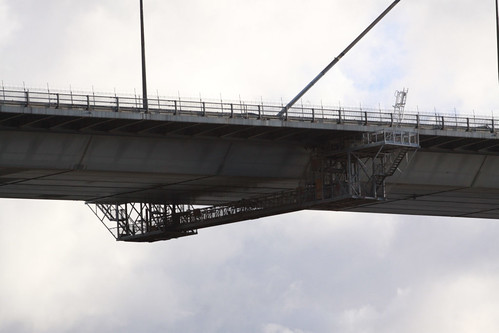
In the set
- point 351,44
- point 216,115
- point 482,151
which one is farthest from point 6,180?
point 482,151

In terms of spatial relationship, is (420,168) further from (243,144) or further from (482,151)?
(243,144)

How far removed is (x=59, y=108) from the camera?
94.4m

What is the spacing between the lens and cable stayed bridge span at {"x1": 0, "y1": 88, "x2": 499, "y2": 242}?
9681 centimetres

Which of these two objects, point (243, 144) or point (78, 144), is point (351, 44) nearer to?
point (243, 144)

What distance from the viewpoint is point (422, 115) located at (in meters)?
108

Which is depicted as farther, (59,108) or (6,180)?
(6,180)

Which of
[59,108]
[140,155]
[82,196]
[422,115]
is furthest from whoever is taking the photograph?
[82,196]

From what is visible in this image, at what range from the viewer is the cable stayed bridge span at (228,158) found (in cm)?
9681

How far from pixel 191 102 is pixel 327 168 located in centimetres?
1139

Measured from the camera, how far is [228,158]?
103688 millimetres

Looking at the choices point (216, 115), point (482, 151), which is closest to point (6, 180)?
point (216, 115)

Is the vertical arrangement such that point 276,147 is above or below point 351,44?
below

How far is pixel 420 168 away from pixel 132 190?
20.0 m

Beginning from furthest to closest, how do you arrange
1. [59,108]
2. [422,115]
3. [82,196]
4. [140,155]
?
[82,196]
[422,115]
[140,155]
[59,108]
